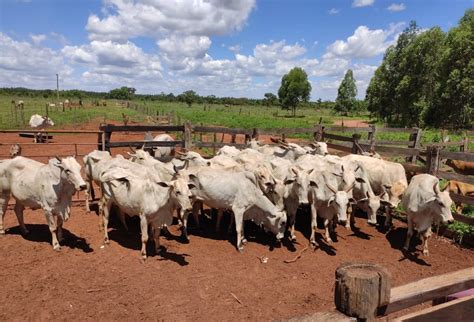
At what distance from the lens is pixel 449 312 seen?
273 centimetres

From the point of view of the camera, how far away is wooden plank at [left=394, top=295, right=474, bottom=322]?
262cm

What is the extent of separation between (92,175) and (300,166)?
5634 millimetres

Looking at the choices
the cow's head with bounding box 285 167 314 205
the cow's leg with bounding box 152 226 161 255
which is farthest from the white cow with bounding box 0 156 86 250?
the cow's head with bounding box 285 167 314 205

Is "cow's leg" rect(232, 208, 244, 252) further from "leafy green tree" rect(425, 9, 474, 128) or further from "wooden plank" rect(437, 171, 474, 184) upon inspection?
"leafy green tree" rect(425, 9, 474, 128)

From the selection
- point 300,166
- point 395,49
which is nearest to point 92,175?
point 300,166

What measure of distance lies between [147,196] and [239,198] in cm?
217

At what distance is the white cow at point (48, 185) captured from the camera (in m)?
7.46

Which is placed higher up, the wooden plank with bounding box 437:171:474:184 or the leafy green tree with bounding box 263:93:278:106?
the leafy green tree with bounding box 263:93:278:106

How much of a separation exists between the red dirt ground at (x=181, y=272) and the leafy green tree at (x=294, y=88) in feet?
198

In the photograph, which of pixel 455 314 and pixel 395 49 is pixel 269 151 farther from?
pixel 395 49

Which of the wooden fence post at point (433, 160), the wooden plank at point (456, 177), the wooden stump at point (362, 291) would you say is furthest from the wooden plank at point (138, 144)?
the wooden stump at point (362, 291)

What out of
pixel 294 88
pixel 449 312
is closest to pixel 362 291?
pixel 449 312

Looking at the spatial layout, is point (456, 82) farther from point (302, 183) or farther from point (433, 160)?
point (302, 183)

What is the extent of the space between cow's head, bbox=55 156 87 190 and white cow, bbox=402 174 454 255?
289 inches
